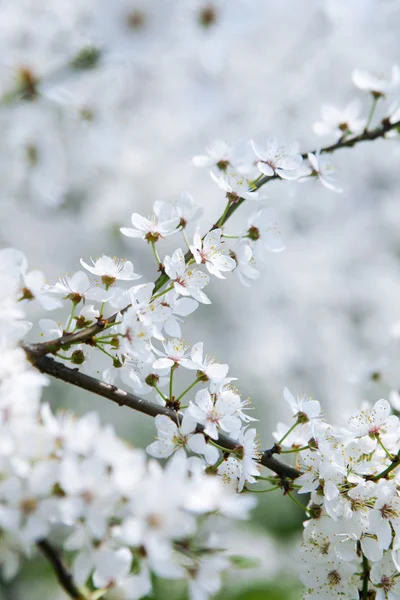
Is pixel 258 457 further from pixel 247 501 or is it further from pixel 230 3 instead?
pixel 230 3

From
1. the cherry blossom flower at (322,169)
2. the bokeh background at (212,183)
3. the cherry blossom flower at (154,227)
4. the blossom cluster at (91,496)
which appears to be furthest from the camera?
the bokeh background at (212,183)

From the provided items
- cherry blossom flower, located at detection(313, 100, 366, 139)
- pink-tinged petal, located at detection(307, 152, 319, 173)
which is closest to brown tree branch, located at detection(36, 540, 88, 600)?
pink-tinged petal, located at detection(307, 152, 319, 173)

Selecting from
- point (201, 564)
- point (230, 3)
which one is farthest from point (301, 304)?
point (201, 564)

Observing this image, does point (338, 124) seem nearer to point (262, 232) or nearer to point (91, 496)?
point (262, 232)

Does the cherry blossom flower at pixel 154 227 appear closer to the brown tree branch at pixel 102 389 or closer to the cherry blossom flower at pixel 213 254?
the cherry blossom flower at pixel 213 254

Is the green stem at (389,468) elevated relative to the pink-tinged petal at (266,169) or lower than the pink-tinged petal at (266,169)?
lower

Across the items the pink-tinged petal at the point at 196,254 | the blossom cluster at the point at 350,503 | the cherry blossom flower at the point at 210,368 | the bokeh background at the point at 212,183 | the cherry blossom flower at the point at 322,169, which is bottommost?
the bokeh background at the point at 212,183

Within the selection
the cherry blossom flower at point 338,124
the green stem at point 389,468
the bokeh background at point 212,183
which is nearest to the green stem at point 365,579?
the green stem at point 389,468

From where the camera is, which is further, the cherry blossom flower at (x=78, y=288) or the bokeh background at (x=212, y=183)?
the bokeh background at (x=212, y=183)
